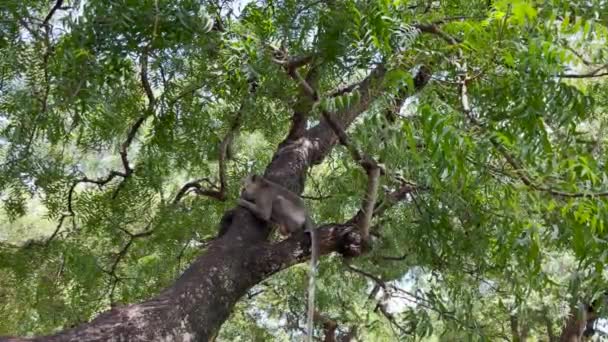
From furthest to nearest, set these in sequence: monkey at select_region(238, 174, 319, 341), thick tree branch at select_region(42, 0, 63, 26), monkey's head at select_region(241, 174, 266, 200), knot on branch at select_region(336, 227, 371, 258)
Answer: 1. monkey's head at select_region(241, 174, 266, 200)
2. monkey at select_region(238, 174, 319, 341)
3. knot on branch at select_region(336, 227, 371, 258)
4. thick tree branch at select_region(42, 0, 63, 26)

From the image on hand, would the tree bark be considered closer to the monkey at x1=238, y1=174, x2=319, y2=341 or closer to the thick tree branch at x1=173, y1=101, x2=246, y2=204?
the monkey at x1=238, y1=174, x2=319, y2=341

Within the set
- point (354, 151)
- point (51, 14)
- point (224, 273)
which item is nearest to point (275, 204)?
point (224, 273)

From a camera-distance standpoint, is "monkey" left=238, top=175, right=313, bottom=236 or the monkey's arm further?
"monkey" left=238, top=175, right=313, bottom=236

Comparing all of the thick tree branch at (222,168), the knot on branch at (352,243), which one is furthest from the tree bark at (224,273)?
the thick tree branch at (222,168)

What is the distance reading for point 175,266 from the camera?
→ 471 centimetres

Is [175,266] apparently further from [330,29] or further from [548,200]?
[548,200]

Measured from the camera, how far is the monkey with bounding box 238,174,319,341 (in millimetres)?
3518

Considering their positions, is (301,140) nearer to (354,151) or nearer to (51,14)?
(354,151)

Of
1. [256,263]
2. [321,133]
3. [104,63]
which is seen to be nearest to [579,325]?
[321,133]

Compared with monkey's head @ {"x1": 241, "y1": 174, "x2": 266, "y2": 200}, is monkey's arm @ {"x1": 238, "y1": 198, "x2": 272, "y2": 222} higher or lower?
lower

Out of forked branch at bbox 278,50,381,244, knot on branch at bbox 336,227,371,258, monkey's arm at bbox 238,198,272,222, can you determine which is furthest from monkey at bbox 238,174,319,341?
forked branch at bbox 278,50,381,244

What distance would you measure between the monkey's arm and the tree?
0.19ft

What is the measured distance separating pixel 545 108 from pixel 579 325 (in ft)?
15.8

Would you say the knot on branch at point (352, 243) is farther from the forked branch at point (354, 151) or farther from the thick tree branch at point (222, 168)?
the thick tree branch at point (222, 168)
